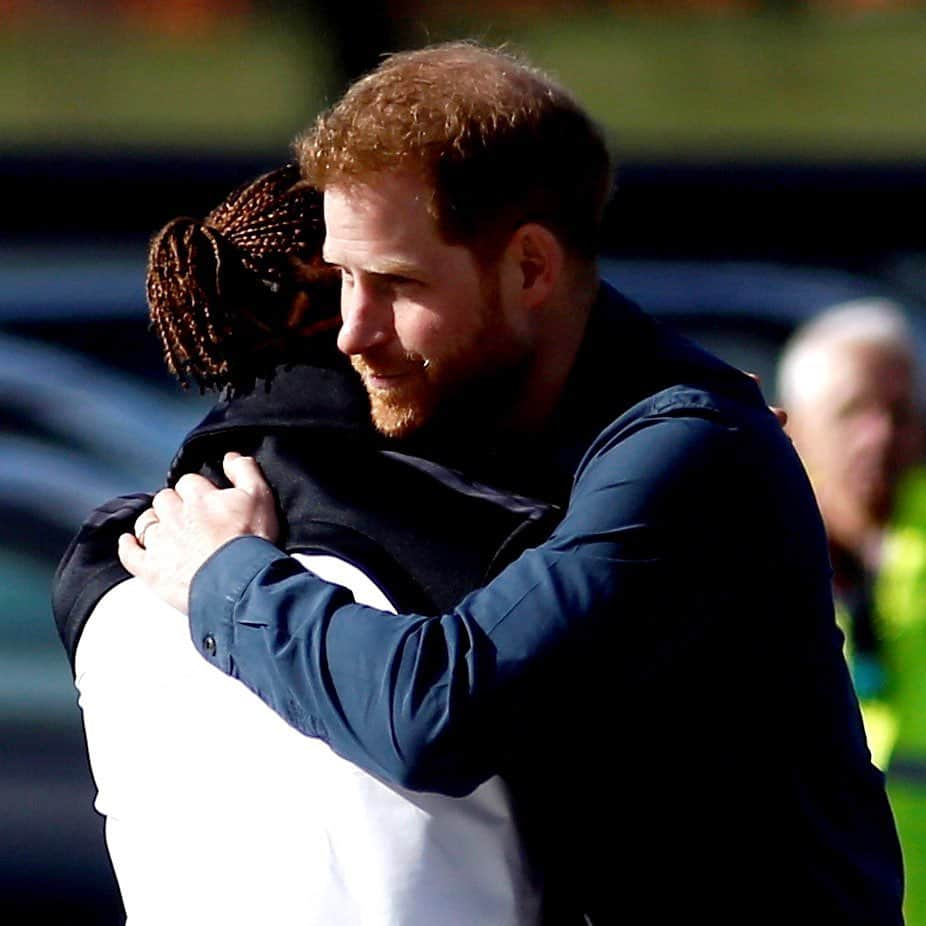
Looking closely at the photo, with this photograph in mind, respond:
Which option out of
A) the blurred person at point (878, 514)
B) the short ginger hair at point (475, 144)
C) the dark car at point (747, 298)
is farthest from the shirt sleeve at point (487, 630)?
the dark car at point (747, 298)

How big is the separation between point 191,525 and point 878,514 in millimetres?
2295

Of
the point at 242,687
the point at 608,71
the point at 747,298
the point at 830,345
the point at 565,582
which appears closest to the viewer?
the point at 565,582

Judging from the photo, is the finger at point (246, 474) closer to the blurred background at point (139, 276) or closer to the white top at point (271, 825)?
the white top at point (271, 825)

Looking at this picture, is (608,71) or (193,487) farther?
(608,71)

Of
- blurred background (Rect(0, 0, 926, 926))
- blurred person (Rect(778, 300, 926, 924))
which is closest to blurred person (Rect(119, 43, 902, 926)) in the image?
blurred person (Rect(778, 300, 926, 924))

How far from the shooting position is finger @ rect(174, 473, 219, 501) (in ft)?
5.97

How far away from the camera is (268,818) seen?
166cm

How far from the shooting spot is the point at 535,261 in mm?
1734

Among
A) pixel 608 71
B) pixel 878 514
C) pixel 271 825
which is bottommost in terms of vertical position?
pixel 608 71

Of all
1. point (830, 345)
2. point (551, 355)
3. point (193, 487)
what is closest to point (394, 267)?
point (551, 355)

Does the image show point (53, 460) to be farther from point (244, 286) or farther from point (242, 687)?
point (242, 687)

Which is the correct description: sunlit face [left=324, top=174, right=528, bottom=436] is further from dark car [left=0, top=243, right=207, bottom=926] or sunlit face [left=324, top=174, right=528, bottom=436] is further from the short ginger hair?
dark car [left=0, top=243, right=207, bottom=926]

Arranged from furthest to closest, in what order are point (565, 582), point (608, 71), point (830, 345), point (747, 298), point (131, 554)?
point (608, 71)
point (747, 298)
point (830, 345)
point (131, 554)
point (565, 582)

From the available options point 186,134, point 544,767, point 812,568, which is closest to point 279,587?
point 544,767
